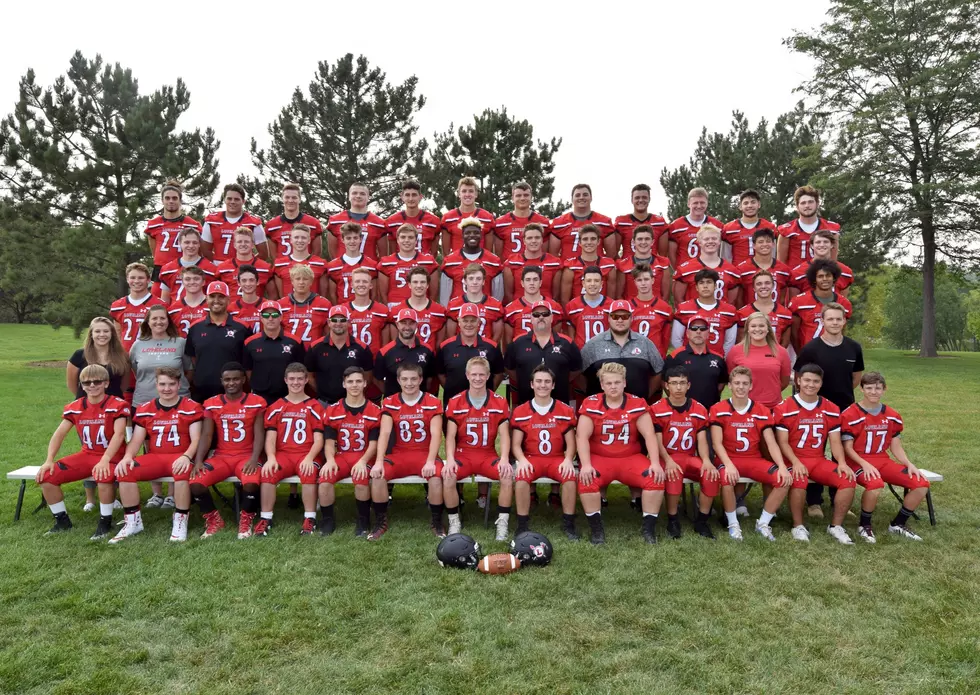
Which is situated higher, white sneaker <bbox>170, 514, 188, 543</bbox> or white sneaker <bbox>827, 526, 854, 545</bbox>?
white sneaker <bbox>170, 514, 188, 543</bbox>

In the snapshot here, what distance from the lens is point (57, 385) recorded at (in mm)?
16781

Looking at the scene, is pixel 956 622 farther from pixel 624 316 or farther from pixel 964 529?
pixel 624 316

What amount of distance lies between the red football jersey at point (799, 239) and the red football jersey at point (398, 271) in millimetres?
4253

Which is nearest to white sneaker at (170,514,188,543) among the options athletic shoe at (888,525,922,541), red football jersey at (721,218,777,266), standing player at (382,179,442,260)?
standing player at (382,179,442,260)

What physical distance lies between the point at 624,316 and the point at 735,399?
1.29m

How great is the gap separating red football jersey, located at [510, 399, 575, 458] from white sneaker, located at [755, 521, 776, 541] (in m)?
1.88

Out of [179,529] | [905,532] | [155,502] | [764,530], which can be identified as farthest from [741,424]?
[155,502]

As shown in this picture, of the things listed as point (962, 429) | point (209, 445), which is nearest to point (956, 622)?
point (209, 445)

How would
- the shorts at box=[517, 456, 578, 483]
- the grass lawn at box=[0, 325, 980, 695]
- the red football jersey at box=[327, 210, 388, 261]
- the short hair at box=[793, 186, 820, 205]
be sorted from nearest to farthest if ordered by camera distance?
1. the grass lawn at box=[0, 325, 980, 695]
2. the shorts at box=[517, 456, 578, 483]
3. the short hair at box=[793, 186, 820, 205]
4. the red football jersey at box=[327, 210, 388, 261]

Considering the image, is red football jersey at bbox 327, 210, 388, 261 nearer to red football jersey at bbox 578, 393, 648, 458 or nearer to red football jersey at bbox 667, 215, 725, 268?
red football jersey at bbox 578, 393, 648, 458

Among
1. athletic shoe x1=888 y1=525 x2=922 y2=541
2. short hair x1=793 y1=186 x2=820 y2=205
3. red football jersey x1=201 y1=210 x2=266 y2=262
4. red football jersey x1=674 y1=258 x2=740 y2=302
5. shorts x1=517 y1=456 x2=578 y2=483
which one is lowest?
athletic shoe x1=888 y1=525 x2=922 y2=541

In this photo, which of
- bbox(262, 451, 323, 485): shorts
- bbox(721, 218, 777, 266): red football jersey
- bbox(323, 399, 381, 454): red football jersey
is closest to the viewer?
bbox(262, 451, 323, 485): shorts

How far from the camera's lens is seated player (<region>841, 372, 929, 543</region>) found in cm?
550

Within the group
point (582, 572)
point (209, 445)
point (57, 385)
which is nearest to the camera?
point (582, 572)
